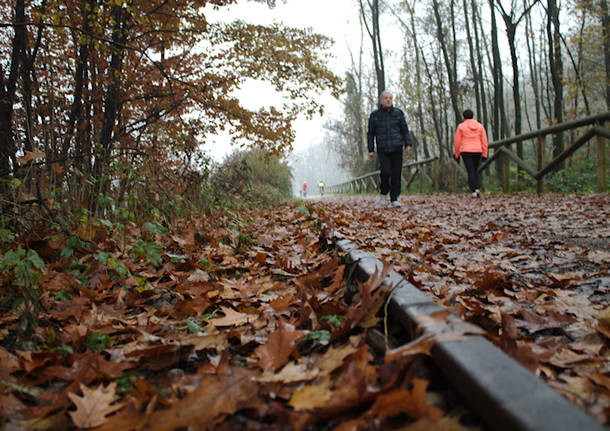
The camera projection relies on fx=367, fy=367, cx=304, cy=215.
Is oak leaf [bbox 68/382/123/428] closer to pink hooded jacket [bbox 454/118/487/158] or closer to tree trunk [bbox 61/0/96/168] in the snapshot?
tree trunk [bbox 61/0/96/168]

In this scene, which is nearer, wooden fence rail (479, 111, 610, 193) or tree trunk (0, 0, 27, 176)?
tree trunk (0, 0, 27, 176)

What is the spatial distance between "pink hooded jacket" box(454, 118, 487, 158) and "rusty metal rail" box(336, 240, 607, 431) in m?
8.20

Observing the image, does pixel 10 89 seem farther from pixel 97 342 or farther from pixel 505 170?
pixel 505 170

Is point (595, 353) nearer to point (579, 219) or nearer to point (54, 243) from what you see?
point (54, 243)

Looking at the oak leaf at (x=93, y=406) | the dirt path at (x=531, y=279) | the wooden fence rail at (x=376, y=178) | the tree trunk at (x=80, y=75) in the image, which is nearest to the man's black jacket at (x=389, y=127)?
the dirt path at (x=531, y=279)

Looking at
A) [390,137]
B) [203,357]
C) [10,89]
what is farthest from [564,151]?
[10,89]

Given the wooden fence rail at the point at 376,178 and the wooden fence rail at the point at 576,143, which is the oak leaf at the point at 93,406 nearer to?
the wooden fence rail at the point at 576,143

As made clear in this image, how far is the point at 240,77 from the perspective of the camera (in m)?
6.74

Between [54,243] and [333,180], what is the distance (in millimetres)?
107841

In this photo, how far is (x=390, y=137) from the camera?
6859mm

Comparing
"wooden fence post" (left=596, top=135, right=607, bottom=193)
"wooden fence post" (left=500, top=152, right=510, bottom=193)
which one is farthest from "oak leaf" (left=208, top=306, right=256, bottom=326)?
"wooden fence post" (left=500, top=152, right=510, bottom=193)

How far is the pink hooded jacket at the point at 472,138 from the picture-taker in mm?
Result: 8367

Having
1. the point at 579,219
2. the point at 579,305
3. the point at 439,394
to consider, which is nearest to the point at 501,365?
the point at 439,394

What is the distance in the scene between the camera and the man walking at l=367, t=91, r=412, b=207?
6.84 m
